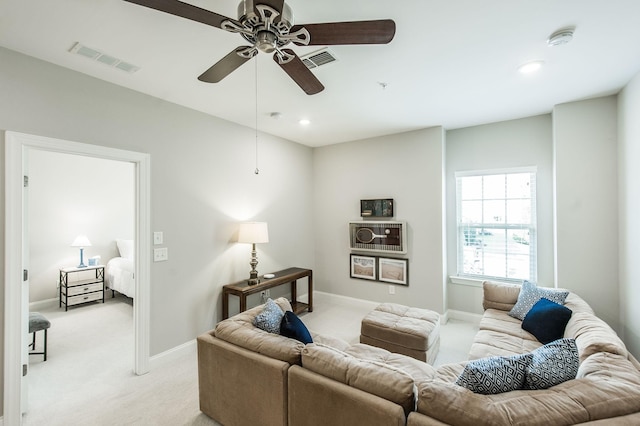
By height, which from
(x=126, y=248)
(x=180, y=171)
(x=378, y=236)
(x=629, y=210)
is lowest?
(x=126, y=248)

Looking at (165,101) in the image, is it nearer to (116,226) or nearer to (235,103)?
(235,103)

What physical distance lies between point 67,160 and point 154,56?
14.7ft

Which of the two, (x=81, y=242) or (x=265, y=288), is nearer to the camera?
(x=265, y=288)

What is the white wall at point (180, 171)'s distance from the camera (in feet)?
7.32

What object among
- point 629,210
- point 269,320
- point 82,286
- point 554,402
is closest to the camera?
point 554,402

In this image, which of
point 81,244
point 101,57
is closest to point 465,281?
point 101,57

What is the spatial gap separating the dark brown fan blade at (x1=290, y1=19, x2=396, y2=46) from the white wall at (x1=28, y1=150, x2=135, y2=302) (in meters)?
4.19

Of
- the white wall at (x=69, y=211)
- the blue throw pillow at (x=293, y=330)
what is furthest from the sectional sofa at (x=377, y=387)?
the white wall at (x=69, y=211)

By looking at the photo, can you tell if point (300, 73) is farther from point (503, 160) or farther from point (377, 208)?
point (503, 160)

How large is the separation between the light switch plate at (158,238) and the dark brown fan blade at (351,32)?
96.6 inches

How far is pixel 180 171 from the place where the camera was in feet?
10.3

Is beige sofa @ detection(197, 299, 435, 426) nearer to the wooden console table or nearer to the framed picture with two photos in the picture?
the wooden console table

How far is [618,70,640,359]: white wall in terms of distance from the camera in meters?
2.51

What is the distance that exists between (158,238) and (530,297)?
12.9 feet
